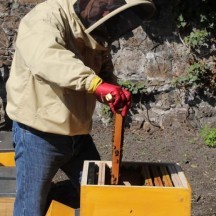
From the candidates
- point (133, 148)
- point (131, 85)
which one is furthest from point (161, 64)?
point (133, 148)

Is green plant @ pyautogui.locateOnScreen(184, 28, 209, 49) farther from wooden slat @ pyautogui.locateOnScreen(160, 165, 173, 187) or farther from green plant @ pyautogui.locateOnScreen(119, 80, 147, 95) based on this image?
wooden slat @ pyautogui.locateOnScreen(160, 165, 173, 187)

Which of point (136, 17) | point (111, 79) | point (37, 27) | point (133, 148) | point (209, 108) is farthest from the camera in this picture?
point (209, 108)

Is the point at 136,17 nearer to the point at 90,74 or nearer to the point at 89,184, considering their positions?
the point at 90,74

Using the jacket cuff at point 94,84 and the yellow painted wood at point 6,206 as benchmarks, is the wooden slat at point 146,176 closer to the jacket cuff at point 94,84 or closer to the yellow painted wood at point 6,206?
the jacket cuff at point 94,84

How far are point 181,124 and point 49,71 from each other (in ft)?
11.3

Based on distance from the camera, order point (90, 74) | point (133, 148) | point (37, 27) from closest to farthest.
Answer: point (90, 74) < point (37, 27) < point (133, 148)

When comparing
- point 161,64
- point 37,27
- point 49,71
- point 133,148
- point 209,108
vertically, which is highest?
point 37,27

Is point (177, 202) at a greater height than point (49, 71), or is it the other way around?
point (49, 71)

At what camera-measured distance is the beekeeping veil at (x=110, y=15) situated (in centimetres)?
230

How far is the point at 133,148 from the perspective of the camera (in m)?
5.06

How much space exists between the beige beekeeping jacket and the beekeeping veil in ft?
0.19

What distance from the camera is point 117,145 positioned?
227 centimetres

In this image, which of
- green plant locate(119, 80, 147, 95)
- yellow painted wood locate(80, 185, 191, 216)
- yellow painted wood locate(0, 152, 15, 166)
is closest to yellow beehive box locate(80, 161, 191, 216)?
yellow painted wood locate(80, 185, 191, 216)

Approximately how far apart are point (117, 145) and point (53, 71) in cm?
44
